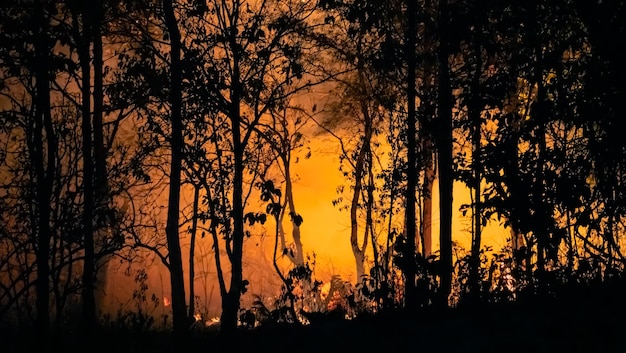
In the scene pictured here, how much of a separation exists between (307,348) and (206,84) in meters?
6.66

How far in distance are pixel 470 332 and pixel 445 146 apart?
9.73 feet

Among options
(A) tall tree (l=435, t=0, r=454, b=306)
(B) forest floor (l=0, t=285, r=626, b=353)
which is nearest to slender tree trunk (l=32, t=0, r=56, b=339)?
(B) forest floor (l=0, t=285, r=626, b=353)

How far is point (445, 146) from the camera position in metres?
9.86

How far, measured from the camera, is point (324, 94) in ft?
80.3

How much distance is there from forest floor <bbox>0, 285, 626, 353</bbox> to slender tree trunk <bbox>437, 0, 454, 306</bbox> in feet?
4.72

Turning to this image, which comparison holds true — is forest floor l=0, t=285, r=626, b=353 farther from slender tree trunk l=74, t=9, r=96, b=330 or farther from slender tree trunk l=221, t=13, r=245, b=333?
slender tree trunk l=221, t=13, r=245, b=333

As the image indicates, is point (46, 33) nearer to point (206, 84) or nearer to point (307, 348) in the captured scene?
point (206, 84)

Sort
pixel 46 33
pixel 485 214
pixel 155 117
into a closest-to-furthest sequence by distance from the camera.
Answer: pixel 485 214
pixel 46 33
pixel 155 117

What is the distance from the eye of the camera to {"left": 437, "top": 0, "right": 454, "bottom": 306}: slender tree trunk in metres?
8.97

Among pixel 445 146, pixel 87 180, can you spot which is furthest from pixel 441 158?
pixel 87 180

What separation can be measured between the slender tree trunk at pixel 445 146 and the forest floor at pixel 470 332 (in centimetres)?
144

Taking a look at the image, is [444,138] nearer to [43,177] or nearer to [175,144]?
[175,144]

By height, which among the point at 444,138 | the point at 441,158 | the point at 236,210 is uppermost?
the point at 441,158

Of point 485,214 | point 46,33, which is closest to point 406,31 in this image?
point 485,214
